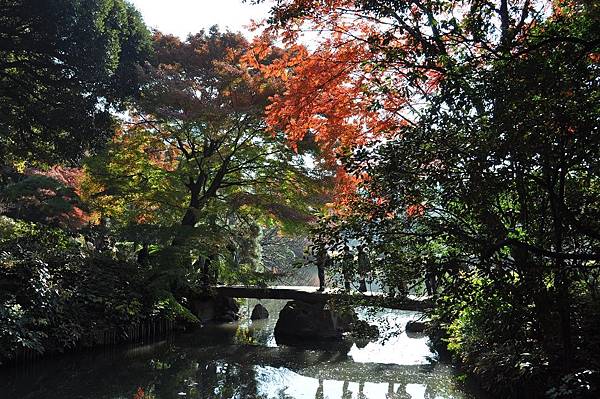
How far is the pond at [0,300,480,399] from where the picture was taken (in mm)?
6363

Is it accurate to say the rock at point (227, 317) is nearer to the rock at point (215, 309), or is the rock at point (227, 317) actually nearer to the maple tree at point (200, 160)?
the rock at point (215, 309)

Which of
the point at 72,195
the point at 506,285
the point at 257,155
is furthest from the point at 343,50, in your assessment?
the point at 72,195

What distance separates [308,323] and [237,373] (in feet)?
13.5

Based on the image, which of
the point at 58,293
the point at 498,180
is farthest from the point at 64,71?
the point at 498,180

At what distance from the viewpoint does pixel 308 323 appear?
11570mm

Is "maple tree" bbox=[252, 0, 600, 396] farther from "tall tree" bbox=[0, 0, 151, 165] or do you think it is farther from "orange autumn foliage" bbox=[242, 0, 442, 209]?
"tall tree" bbox=[0, 0, 151, 165]

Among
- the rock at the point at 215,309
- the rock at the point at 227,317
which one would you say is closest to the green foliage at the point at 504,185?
the rock at the point at 215,309

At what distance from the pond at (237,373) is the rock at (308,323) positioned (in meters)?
0.89

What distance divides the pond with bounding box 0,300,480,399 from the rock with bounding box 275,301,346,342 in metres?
0.89

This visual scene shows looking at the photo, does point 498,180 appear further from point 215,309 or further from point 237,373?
point 215,309

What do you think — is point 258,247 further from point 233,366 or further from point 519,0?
point 519,0

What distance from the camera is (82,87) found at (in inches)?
379

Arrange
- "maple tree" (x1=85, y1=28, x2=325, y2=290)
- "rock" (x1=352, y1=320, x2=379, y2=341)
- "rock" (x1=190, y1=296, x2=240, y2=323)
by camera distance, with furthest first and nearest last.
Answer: "rock" (x1=190, y1=296, x2=240, y2=323) < "maple tree" (x1=85, y1=28, x2=325, y2=290) < "rock" (x1=352, y1=320, x2=379, y2=341)

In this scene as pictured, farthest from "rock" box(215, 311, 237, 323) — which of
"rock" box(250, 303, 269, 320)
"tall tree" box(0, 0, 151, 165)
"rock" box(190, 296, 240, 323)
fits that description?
"tall tree" box(0, 0, 151, 165)
